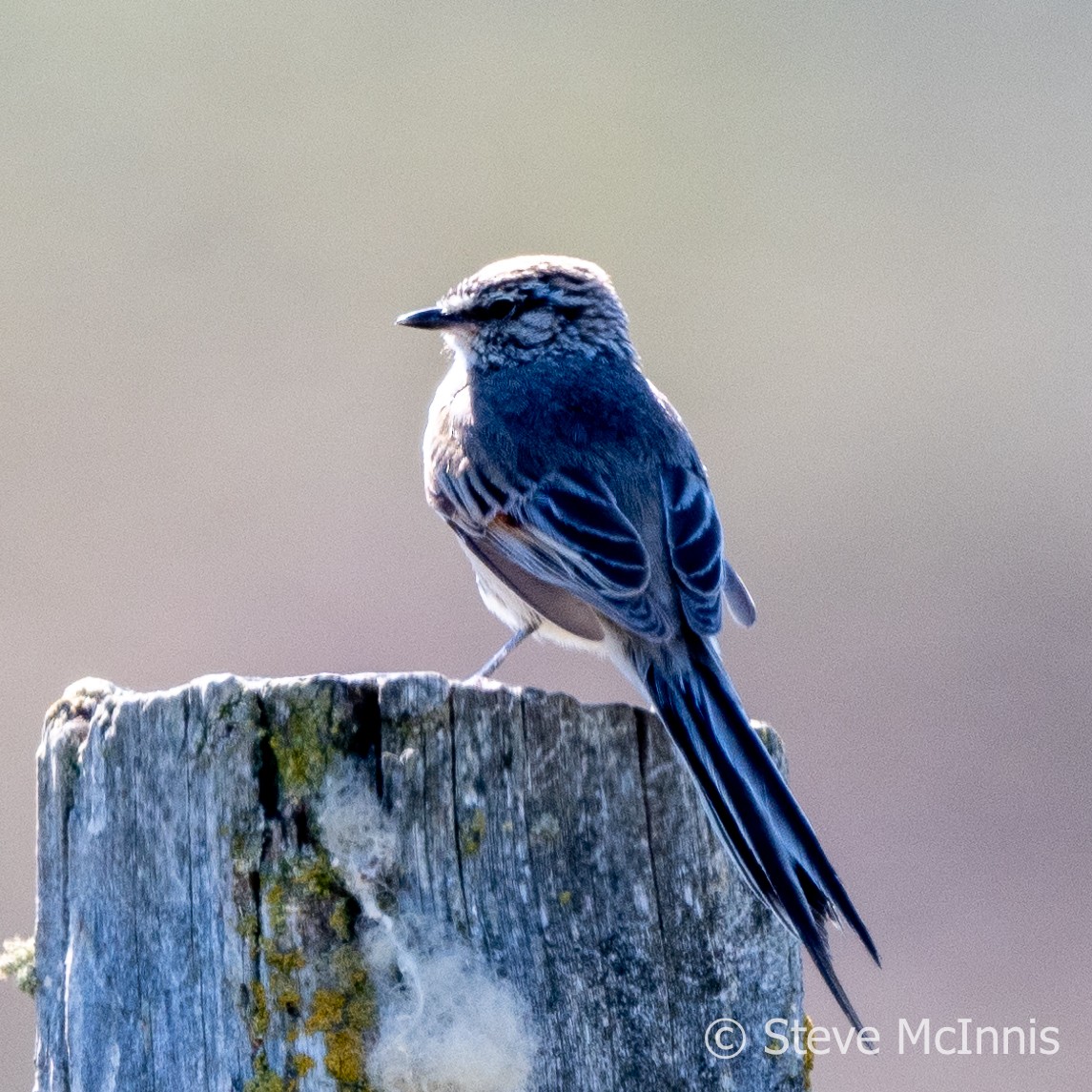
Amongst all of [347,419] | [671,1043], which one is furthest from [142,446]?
[671,1043]

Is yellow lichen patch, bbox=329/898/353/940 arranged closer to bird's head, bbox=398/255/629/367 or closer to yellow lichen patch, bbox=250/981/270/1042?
yellow lichen patch, bbox=250/981/270/1042

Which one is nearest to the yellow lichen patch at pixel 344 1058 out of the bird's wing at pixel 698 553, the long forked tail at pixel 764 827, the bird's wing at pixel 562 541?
the long forked tail at pixel 764 827

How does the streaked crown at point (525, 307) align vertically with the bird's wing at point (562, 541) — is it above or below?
above

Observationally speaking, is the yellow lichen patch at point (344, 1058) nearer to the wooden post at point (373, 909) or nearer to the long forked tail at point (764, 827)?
the wooden post at point (373, 909)

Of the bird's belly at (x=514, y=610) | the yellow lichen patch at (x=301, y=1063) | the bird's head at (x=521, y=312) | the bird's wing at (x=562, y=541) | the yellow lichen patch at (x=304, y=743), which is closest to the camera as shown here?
the yellow lichen patch at (x=301, y=1063)

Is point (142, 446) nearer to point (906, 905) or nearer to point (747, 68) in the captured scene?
point (906, 905)

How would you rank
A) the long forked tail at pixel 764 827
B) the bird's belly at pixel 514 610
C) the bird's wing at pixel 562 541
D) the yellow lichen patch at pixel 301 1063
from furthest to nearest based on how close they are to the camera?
the bird's belly at pixel 514 610, the bird's wing at pixel 562 541, the long forked tail at pixel 764 827, the yellow lichen patch at pixel 301 1063

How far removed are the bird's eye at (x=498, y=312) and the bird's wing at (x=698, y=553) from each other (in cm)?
113

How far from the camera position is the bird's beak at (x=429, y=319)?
6730 mm

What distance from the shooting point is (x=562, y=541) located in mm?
5562

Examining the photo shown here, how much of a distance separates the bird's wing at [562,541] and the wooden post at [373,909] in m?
1.51

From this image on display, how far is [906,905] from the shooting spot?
Answer: 9.32 meters

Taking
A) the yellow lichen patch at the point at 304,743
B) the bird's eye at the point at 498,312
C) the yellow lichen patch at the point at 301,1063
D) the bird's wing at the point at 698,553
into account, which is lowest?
the yellow lichen patch at the point at 301,1063

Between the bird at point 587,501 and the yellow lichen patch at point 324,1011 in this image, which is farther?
the bird at point 587,501
